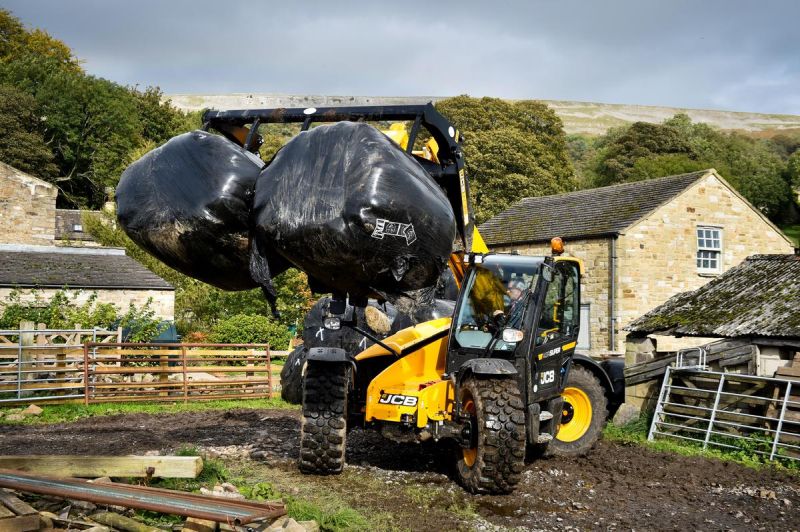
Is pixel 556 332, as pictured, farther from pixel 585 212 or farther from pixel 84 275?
pixel 84 275

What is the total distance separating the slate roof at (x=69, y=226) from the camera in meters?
38.8

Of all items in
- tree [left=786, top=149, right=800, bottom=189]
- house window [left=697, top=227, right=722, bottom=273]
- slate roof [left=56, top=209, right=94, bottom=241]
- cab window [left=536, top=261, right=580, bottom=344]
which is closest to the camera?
cab window [left=536, top=261, right=580, bottom=344]

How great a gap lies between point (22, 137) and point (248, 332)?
2593cm

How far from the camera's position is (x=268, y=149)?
116ft

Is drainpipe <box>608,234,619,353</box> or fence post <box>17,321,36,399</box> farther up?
drainpipe <box>608,234,619,353</box>

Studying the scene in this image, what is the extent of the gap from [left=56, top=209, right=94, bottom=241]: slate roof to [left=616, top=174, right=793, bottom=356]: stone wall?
90.2ft

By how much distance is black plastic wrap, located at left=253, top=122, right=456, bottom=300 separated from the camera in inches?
184

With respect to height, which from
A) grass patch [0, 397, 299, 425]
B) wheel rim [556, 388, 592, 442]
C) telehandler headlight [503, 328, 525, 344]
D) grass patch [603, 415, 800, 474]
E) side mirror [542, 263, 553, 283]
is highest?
side mirror [542, 263, 553, 283]

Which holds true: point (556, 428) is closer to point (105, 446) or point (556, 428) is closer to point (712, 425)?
point (712, 425)

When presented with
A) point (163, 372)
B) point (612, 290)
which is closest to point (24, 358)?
point (163, 372)

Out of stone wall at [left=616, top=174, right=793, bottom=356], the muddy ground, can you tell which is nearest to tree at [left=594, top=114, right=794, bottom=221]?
stone wall at [left=616, top=174, right=793, bottom=356]

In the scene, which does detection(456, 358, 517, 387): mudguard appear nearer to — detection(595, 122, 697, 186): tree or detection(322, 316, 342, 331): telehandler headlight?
detection(322, 316, 342, 331): telehandler headlight

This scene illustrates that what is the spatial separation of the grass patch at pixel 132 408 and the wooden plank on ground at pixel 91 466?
6500 mm

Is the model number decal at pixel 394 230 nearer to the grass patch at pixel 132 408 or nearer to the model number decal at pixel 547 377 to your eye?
the model number decal at pixel 547 377
